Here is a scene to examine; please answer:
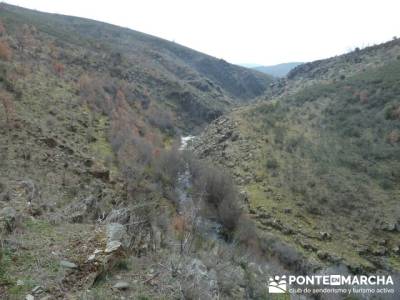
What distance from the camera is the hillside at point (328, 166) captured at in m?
11.4

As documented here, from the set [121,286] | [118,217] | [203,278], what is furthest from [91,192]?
[121,286]

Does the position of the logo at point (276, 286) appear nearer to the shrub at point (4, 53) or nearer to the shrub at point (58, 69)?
the shrub at point (4, 53)

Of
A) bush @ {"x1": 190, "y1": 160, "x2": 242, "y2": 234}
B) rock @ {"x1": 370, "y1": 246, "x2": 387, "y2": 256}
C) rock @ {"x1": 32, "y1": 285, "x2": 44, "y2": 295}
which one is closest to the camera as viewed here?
rock @ {"x1": 32, "y1": 285, "x2": 44, "y2": 295}

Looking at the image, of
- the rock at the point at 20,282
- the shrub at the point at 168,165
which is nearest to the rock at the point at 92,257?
the rock at the point at 20,282

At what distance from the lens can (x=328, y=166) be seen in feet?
50.7

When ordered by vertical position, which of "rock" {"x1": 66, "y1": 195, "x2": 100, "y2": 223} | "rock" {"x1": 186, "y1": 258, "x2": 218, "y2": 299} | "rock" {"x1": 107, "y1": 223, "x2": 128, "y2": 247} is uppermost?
"rock" {"x1": 107, "y1": 223, "x2": 128, "y2": 247}

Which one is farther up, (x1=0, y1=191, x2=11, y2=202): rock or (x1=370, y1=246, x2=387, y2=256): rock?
(x1=0, y1=191, x2=11, y2=202): rock

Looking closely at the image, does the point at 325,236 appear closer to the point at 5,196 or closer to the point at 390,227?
the point at 390,227

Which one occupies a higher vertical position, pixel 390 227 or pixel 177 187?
pixel 177 187

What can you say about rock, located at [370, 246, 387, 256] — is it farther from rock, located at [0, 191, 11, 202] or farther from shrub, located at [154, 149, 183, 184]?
rock, located at [0, 191, 11, 202]

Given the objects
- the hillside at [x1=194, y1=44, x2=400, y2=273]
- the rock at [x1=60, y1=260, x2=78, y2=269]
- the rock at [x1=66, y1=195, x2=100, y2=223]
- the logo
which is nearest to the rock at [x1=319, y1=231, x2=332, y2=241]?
the hillside at [x1=194, y1=44, x2=400, y2=273]

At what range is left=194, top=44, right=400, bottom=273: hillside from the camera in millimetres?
11438

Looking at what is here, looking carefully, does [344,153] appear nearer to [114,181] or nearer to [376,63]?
[114,181]

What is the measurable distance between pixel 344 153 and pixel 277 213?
240 inches
